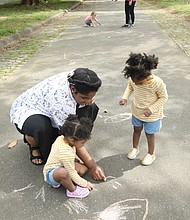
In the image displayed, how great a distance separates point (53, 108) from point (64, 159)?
1.53 ft

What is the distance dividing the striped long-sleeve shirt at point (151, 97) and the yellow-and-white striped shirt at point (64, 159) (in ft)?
2.16

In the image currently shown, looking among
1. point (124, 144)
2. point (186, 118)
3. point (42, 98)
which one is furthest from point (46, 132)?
point (186, 118)

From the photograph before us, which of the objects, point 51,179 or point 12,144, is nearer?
point 51,179

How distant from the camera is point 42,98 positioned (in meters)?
2.43

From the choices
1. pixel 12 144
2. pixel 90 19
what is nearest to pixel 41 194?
pixel 12 144

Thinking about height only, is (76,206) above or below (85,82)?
below

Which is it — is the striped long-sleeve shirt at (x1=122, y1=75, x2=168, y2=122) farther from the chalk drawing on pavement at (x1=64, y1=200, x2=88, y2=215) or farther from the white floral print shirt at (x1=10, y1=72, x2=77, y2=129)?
the chalk drawing on pavement at (x1=64, y1=200, x2=88, y2=215)

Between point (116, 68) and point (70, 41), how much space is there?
3.06 meters

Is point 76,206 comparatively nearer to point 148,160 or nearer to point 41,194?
point 41,194

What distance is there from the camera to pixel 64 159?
6.78 ft

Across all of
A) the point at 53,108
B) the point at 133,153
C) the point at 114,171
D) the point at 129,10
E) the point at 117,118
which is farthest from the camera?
the point at 129,10

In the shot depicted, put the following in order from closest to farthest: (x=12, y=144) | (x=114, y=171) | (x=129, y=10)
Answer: (x=114, y=171) → (x=12, y=144) → (x=129, y=10)

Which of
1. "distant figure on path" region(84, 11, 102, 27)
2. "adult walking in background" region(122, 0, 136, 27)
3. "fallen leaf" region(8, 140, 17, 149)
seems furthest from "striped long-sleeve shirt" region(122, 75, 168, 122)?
"distant figure on path" region(84, 11, 102, 27)

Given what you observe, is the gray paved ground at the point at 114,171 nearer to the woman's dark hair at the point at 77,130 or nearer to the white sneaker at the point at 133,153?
the white sneaker at the point at 133,153
